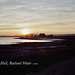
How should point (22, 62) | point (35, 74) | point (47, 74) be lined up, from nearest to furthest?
1. point (47, 74)
2. point (35, 74)
3. point (22, 62)

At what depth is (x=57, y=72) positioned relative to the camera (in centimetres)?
1178

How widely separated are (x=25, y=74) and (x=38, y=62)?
4.20 meters

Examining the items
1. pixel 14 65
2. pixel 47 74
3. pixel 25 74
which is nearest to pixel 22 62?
pixel 14 65

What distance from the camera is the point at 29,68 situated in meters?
15.8

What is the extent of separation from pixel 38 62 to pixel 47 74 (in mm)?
5786

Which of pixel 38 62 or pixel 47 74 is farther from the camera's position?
pixel 38 62

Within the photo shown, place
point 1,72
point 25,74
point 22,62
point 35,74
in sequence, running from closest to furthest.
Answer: point 35,74 < point 25,74 < point 1,72 < point 22,62

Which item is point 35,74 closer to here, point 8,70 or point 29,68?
point 29,68

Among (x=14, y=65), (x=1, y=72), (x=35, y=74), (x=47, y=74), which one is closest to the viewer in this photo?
(x=47, y=74)

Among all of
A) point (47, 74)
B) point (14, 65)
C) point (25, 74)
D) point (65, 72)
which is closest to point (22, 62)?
point (14, 65)

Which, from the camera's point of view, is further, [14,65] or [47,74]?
[14,65]

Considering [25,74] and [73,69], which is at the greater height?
[73,69]

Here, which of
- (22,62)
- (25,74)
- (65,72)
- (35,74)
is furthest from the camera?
(22,62)

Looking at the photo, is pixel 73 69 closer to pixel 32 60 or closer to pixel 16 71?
pixel 16 71
